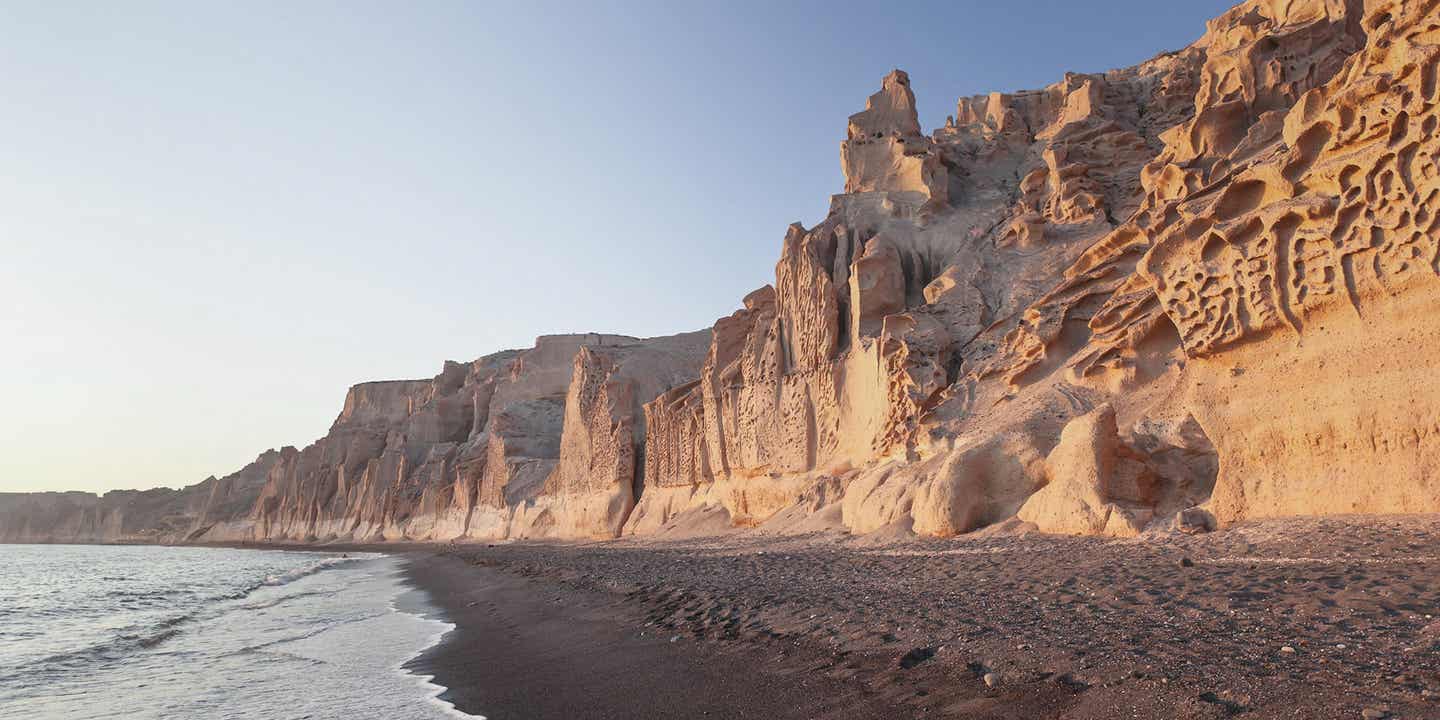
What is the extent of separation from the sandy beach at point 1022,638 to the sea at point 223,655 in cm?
75

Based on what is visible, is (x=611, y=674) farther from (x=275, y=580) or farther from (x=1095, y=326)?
(x=275, y=580)

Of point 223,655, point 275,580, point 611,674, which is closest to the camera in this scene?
point 611,674

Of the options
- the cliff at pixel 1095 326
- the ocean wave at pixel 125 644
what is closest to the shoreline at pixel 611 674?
the ocean wave at pixel 125 644

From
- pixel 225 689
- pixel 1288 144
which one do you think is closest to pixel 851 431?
pixel 1288 144

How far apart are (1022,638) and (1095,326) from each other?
33.9 ft

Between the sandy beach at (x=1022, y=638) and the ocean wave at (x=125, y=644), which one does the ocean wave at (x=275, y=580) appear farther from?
the sandy beach at (x=1022, y=638)

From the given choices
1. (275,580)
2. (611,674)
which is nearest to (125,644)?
(611,674)

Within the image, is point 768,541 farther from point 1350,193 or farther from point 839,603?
point 1350,193

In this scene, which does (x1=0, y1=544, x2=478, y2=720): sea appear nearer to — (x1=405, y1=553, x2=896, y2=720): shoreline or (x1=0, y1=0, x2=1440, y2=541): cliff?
(x1=405, y1=553, x2=896, y2=720): shoreline

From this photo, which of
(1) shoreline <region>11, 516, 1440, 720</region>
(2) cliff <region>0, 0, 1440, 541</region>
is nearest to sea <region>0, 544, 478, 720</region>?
(1) shoreline <region>11, 516, 1440, 720</region>

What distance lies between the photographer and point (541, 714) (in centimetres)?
570

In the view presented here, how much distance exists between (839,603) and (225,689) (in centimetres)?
604

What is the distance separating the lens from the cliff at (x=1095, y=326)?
28.6 feet

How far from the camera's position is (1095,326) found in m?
14.2
